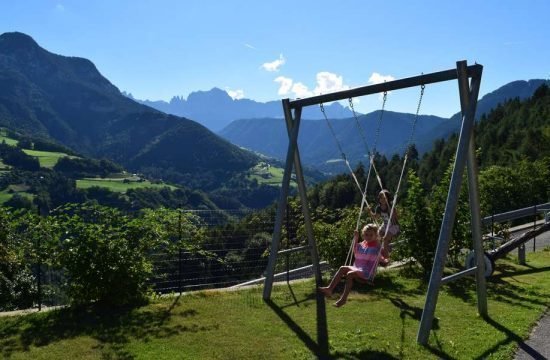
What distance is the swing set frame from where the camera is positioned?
594 centimetres

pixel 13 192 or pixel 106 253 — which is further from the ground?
pixel 106 253

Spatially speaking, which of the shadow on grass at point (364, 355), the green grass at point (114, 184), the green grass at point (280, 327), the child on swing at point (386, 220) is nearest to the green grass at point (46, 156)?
the green grass at point (114, 184)

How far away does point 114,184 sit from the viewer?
135375mm

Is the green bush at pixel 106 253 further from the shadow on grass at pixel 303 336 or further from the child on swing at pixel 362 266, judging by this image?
the child on swing at pixel 362 266

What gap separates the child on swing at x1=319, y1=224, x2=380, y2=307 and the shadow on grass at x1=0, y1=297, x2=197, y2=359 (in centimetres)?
189

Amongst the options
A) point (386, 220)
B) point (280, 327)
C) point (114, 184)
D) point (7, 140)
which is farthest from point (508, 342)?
point (7, 140)

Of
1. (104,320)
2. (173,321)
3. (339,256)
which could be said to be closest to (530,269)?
(339,256)

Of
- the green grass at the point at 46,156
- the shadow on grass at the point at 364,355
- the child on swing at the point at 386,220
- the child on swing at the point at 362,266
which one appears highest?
the green grass at the point at 46,156

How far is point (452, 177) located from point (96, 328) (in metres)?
5.04

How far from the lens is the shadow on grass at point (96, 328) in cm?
605

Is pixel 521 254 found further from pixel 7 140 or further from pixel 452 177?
pixel 7 140

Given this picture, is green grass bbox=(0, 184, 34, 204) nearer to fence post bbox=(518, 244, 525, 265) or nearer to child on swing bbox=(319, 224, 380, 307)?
fence post bbox=(518, 244, 525, 265)

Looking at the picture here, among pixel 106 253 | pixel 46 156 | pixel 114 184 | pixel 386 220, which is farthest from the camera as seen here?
pixel 46 156

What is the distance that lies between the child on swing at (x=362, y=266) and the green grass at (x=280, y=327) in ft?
1.76
